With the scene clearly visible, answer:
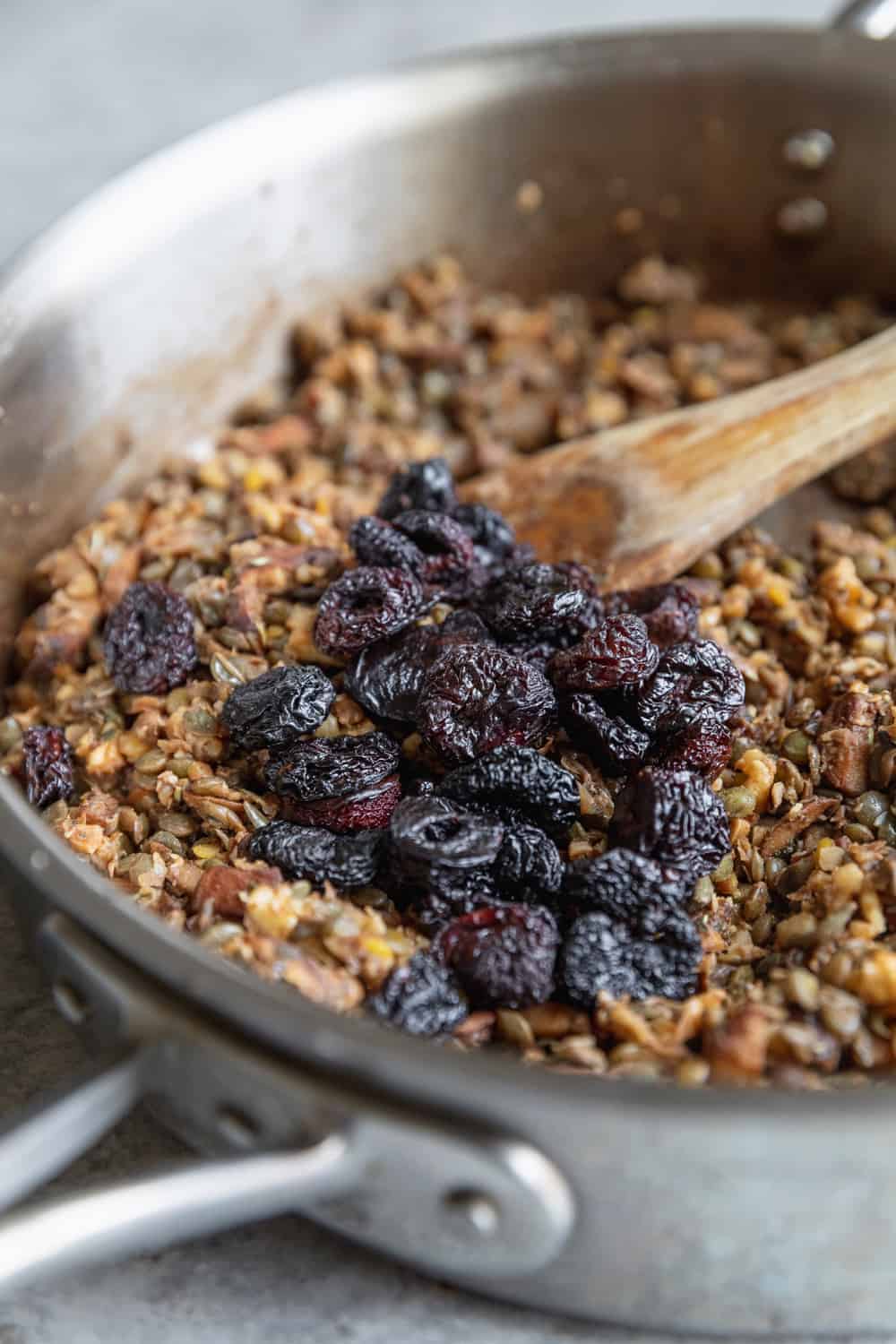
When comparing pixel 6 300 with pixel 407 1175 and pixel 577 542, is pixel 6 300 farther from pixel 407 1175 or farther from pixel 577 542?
pixel 407 1175

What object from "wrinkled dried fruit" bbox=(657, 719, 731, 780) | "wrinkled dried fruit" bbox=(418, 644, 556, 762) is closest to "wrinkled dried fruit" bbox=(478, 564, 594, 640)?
"wrinkled dried fruit" bbox=(418, 644, 556, 762)

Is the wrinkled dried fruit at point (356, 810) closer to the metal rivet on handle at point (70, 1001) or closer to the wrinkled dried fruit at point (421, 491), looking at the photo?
the metal rivet on handle at point (70, 1001)

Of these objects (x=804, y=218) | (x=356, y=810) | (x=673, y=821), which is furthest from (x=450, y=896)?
(x=804, y=218)

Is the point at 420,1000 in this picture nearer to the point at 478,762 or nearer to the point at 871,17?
the point at 478,762

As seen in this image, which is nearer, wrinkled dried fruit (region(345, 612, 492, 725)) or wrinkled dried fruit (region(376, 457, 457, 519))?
wrinkled dried fruit (region(345, 612, 492, 725))

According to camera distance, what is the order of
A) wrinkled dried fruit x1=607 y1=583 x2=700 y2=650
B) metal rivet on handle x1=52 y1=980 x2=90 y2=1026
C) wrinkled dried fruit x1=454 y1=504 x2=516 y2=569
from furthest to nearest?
wrinkled dried fruit x1=454 y1=504 x2=516 y2=569 → wrinkled dried fruit x1=607 y1=583 x2=700 y2=650 → metal rivet on handle x1=52 y1=980 x2=90 y2=1026

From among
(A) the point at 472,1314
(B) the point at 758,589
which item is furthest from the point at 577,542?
(A) the point at 472,1314

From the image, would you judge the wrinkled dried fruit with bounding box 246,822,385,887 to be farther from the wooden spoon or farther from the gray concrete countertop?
the wooden spoon

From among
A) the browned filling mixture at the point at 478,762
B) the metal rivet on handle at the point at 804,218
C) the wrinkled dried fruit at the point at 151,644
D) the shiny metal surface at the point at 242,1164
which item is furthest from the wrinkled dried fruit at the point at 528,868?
the metal rivet on handle at the point at 804,218
